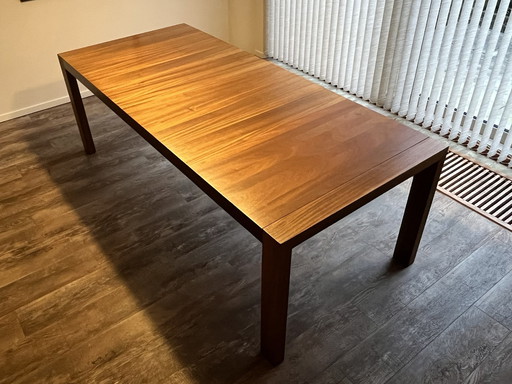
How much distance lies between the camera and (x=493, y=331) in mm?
1522

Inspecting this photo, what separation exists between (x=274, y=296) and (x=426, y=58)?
5.78 ft

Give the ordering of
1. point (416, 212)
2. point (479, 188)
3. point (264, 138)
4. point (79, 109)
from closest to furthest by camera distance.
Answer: point (264, 138) → point (416, 212) → point (479, 188) → point (79, 109)

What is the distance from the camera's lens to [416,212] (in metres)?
1.63

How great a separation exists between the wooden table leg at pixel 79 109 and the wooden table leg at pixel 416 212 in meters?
1.73

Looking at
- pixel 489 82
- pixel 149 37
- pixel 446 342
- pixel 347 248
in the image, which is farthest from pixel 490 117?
pixel 149 37

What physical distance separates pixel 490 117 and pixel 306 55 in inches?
55.2

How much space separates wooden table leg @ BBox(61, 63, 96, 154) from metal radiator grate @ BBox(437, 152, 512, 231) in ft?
6.18

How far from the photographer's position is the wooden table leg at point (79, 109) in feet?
7.51

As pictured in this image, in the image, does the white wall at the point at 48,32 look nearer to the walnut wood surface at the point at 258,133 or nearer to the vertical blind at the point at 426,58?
the walnut wood surface at the point at 258,133

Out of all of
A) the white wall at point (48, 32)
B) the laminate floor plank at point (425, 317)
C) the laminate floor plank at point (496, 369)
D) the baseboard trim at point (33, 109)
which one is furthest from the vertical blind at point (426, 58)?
the baseboard trim at point (33, 109)

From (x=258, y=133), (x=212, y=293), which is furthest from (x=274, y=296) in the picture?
(x=258, y=133)

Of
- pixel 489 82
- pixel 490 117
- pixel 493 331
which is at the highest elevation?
pixel 489 82

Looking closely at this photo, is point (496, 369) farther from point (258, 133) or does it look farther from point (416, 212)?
point (258, 133)

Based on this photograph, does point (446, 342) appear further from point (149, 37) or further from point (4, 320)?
point (149, 37)
